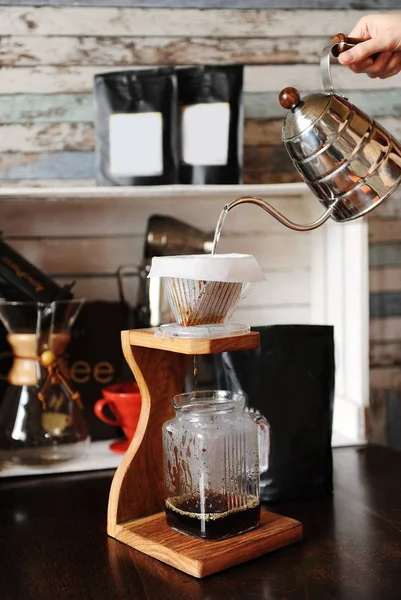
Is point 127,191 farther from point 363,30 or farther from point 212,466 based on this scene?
point 212,466

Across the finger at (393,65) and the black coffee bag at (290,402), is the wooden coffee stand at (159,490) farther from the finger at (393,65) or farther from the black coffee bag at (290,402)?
the finger at (393,65)

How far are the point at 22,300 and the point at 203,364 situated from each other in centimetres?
44

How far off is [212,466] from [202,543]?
10 centimetres

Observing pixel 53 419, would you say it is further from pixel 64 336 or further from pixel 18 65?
pixel 18 65

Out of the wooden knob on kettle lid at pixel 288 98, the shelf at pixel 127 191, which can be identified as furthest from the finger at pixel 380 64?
the shelf at pixel 127 191

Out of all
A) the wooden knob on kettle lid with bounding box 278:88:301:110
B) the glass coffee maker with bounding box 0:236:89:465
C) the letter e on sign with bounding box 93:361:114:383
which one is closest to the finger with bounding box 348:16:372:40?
the wooden knob on kettle lid with bounding box 278:88:301:110

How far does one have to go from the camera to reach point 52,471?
4.55 ft

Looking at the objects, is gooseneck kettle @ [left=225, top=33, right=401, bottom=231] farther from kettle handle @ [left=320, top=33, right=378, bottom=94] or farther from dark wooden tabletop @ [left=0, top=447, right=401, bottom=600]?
dark wooden tabletop @ [left=0, top=447, right=401, bottom=600]

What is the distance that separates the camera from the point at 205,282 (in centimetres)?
95

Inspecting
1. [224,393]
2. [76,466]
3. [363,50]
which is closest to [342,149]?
[363,50]

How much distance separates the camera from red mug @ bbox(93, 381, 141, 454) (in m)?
1.41

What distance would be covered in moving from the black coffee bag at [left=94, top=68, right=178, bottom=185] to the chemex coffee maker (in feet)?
1.64

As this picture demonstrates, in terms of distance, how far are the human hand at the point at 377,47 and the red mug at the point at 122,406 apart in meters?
0.72

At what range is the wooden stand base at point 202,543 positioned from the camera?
928 mm
